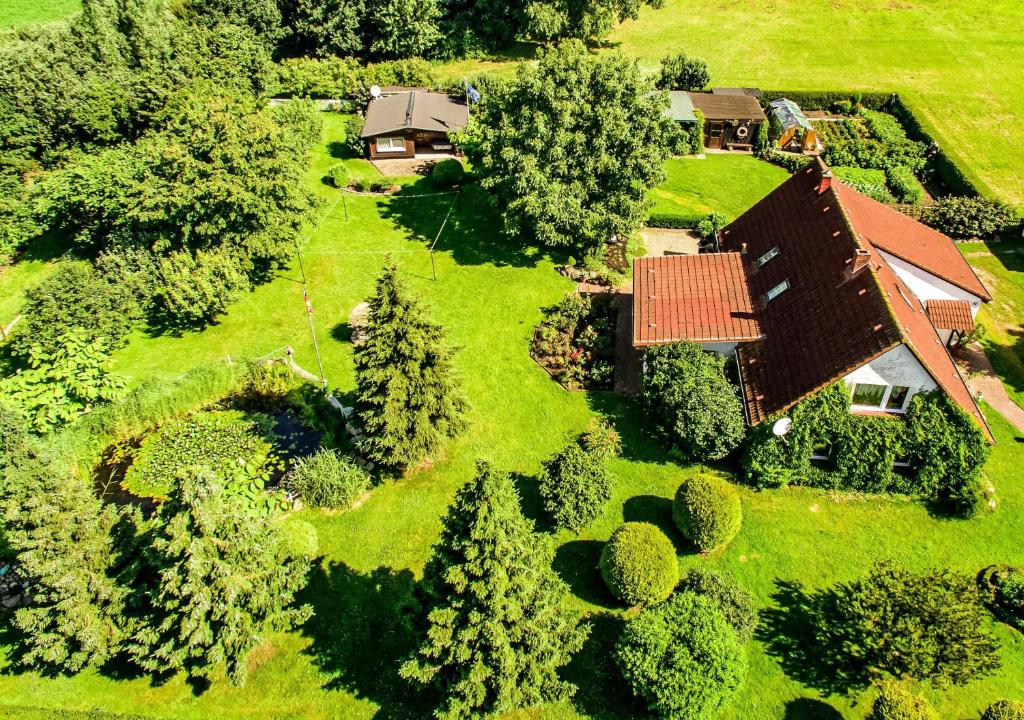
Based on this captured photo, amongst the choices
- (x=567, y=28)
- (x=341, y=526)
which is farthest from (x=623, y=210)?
(x=567, y=28)

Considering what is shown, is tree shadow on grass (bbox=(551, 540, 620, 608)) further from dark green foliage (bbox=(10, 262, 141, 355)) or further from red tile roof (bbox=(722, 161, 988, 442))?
dark green foliage (bbox=(10, 262, 141, 355))

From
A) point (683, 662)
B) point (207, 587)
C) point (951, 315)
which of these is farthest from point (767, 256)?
point (207, 587)

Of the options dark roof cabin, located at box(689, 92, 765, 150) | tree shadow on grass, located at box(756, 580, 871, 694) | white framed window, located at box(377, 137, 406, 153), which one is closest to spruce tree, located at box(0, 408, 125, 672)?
tree shadow on grass, located at box(756, 580, 871, 694)

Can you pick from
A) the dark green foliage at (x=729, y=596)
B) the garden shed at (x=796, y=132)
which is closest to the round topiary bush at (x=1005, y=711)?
the dark green foliage at (x=729, y=596)

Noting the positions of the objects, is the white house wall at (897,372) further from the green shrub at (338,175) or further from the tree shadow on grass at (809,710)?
the green shrub at (338,175)

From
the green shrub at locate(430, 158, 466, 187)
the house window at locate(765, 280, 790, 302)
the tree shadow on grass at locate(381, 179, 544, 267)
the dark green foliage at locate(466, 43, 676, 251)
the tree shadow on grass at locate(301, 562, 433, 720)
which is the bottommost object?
the tree shadow on grass at locate(301, 562, 433, 720)
